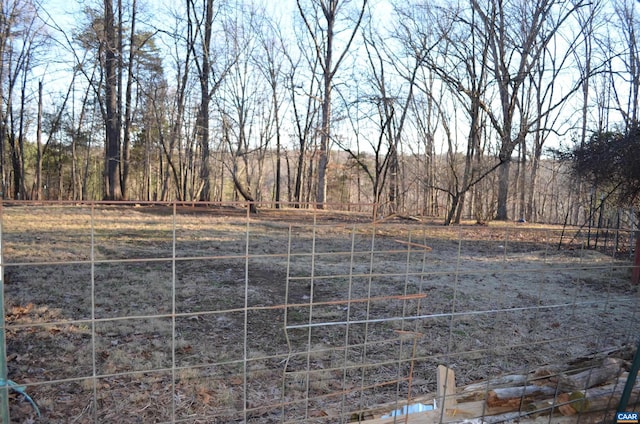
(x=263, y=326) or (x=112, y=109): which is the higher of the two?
(x=112, y=109)

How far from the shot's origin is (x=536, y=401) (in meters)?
2.18

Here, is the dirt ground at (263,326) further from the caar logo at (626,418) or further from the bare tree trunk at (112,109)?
the bare tree trunk at (112,109)

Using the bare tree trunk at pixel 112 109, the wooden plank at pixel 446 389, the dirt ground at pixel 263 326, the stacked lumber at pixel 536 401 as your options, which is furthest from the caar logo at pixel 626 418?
the bare tree trunk at pixel 112 109

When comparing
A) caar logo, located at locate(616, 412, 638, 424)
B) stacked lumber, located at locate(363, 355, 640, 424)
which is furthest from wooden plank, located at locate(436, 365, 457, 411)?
caar logo, located at locate(616, 412, 638, 424)

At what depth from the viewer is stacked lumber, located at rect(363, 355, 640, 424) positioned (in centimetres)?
203

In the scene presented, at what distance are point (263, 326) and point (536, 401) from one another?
262 centimetres

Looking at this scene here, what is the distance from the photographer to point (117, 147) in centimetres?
1513

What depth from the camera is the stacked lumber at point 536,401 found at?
203cm

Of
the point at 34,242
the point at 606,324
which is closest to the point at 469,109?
the point at 606,324

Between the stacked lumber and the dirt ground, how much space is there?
227 mm

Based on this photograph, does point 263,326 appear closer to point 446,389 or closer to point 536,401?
point 446,389

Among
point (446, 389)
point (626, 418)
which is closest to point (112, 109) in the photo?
point (446, 389)

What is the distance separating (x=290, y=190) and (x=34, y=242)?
78.4 feet

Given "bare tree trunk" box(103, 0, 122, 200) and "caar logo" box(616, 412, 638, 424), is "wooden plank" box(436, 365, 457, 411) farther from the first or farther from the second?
"bare tree trunk" box(103, 0, 122, 200)
